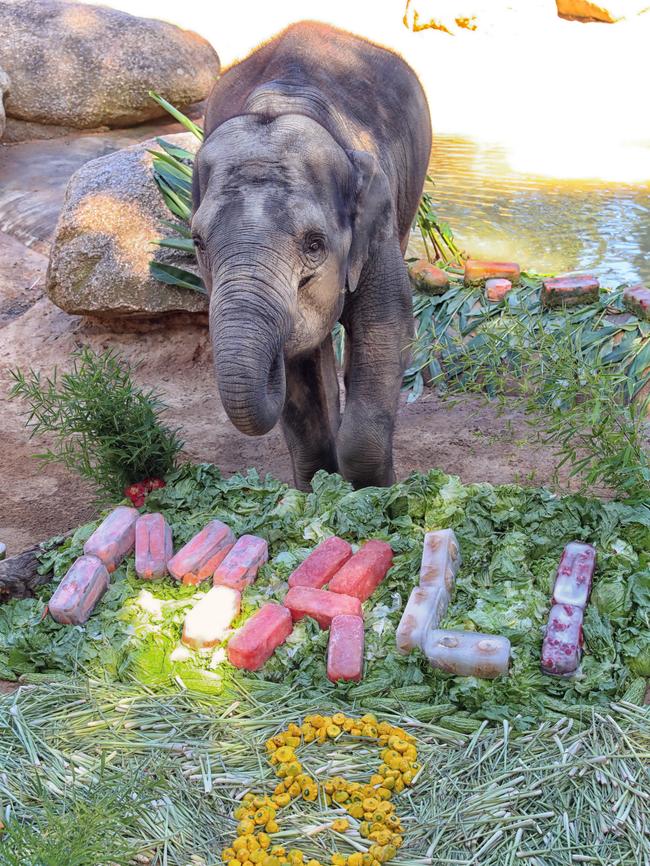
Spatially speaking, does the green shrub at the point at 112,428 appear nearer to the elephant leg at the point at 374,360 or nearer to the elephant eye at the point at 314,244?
the elephant leg at the point at 374,360

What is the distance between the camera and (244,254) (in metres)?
2.92

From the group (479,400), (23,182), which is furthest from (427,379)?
(23,182)

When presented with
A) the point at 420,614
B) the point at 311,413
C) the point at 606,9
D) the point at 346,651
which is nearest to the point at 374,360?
the point at 311,413

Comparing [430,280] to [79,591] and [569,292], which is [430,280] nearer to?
[569,292]

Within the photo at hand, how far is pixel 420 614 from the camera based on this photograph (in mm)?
3010

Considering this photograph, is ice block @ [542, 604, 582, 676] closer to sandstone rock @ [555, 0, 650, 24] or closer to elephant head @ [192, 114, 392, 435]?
elephant head @ [192, 114, 392, 435]

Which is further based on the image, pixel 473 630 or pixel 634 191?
pixel 634 191

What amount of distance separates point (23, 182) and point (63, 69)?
1.37 meters

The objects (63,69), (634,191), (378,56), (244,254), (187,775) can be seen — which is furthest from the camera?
(63,69)

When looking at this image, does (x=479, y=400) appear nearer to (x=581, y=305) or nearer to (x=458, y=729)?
(x=581, y=305)

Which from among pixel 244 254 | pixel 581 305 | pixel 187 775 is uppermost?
pixel 244 254

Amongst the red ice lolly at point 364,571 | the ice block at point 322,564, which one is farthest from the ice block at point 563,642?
the ice block at point 322,564

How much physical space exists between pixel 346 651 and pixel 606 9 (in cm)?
1454

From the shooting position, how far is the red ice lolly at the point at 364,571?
321cm
